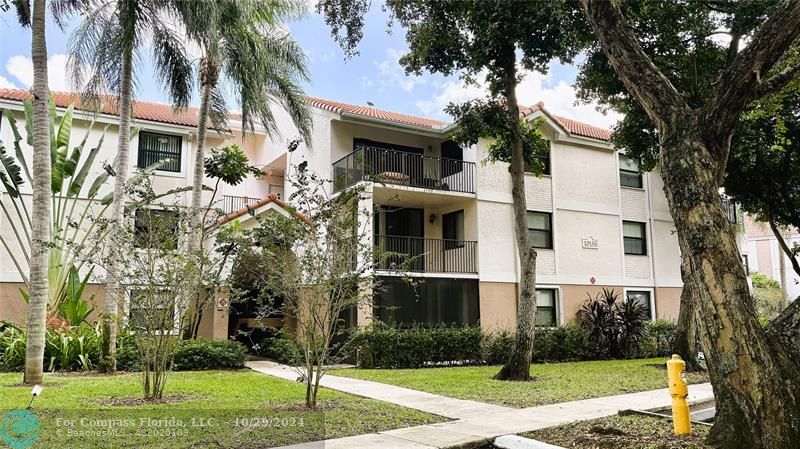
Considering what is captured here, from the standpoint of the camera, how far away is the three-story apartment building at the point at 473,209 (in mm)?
19844

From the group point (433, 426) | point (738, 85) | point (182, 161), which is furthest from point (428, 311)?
point (738, 85)

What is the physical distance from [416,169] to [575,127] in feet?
25.5

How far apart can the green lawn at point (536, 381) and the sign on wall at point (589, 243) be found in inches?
250

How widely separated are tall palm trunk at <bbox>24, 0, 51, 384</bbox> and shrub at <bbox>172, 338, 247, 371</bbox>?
11.9 ft

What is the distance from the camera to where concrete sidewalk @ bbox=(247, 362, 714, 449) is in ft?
22.7

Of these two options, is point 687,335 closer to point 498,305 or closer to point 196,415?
point 498,305

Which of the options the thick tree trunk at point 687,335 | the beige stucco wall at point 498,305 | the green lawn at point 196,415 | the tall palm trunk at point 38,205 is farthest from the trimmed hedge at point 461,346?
the tall palm trunk at point 38,205

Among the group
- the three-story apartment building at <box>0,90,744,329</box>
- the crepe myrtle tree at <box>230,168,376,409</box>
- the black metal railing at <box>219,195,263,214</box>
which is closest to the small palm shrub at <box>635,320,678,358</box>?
the three-story apartment building at <box>0,90,744,329</box>

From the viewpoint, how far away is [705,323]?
5.95 metres

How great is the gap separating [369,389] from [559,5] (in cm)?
914

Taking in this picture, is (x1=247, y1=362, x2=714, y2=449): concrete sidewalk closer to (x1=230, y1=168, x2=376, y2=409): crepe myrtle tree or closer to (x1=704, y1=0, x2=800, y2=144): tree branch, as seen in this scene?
→ (x1=230, y1=168, x2=376, y2=409): crepe myrtle tree

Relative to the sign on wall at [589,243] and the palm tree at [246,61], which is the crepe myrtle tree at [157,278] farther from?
the sign on wall at [589,243]

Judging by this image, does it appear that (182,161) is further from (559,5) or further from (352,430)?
(352,430)

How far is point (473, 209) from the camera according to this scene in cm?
2075
